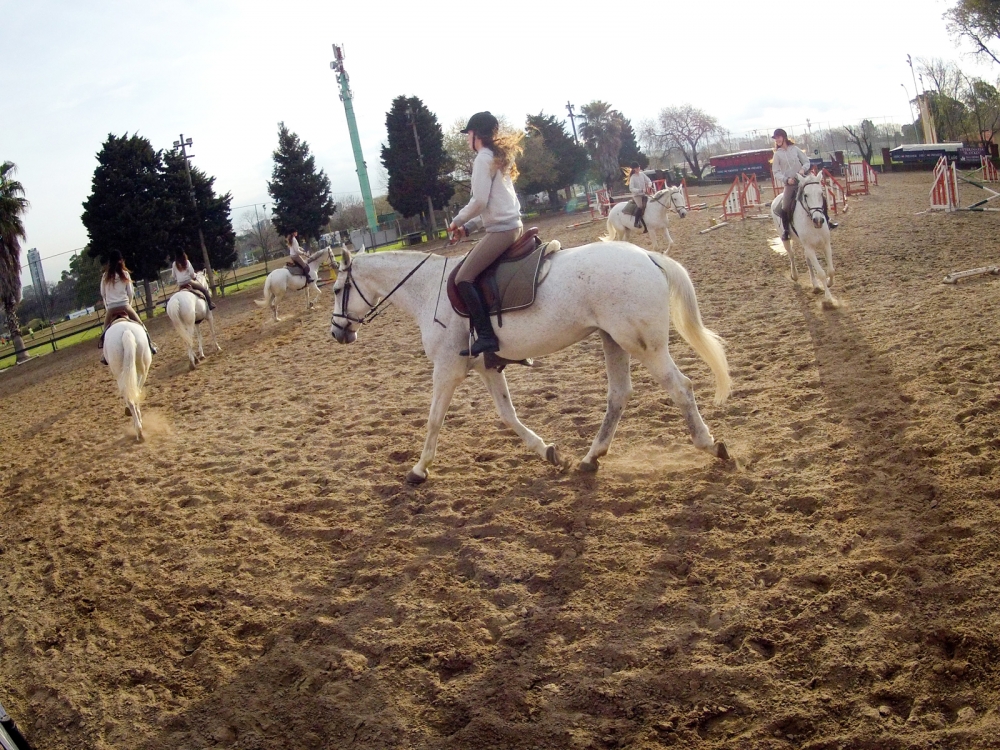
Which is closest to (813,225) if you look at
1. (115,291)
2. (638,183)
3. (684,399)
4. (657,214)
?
(684,399)

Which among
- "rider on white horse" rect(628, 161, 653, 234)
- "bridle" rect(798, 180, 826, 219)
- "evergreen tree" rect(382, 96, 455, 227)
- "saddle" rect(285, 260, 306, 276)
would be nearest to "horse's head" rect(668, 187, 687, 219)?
"rider on white horse" rect(628, 161, 653, 234)

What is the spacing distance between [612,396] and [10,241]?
3458cm

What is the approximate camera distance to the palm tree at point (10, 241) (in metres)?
31.2

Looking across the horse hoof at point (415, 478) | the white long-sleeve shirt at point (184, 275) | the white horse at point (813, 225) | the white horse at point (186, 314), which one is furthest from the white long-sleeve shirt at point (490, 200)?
the white long-sleeve shirt at point (184, 275)

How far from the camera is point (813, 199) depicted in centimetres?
1173

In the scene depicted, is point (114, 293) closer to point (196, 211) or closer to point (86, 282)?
point (196, 211)

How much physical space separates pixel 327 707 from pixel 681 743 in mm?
1871

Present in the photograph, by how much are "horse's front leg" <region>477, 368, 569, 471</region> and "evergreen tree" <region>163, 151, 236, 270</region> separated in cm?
3332

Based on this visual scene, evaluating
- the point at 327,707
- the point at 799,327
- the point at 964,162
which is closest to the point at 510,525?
the point at 327,707

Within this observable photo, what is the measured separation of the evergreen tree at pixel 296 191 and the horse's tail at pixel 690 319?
41599mm

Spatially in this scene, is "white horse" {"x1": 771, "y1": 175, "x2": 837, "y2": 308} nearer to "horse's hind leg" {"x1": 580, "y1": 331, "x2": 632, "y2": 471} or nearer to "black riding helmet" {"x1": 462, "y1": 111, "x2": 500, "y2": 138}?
"horse's hind leg" {"x1": 580, "y1": 331, "x2": 632, "y2": 471}

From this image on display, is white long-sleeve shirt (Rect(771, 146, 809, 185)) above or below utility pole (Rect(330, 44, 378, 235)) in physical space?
below

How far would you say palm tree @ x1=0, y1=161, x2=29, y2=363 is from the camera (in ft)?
103

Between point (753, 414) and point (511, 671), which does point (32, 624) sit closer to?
point (511, 671)
